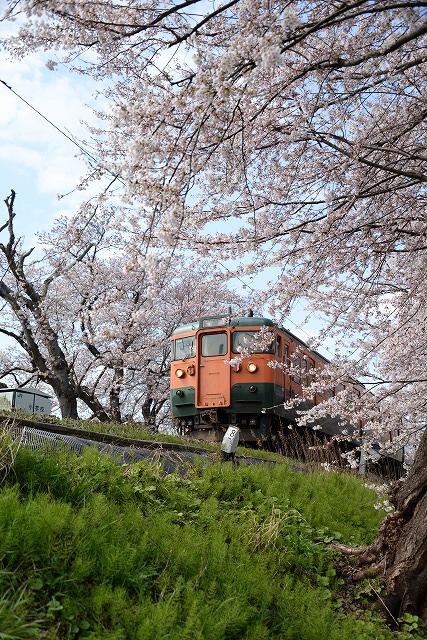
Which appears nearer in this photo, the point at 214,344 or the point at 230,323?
the point at 230,323

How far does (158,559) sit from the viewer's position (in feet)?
11.8

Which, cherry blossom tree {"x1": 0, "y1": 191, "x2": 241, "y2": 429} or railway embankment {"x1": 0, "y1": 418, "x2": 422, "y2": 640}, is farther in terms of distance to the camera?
cherry blossom tree {"x1": 0, "y1": 191, "x2": 241, "y2": 429}

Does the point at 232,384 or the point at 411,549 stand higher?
the point at 232,384

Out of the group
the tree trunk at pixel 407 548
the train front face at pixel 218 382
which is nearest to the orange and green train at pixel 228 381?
the train front face at pixel 218 382

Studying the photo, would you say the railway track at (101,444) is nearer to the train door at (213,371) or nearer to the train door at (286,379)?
the train door at (213,371)

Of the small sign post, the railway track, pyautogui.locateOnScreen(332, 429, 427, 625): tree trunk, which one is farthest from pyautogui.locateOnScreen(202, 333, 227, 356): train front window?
pyautogui.locateOnScreen(332, 429, 427, 625): tree trunk

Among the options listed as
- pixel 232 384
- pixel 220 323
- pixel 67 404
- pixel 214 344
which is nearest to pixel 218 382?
pixel 232 384

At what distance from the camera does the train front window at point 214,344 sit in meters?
13.4

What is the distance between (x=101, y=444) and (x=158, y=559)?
10.9 feet

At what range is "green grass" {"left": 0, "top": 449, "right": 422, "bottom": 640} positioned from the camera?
2932 mm

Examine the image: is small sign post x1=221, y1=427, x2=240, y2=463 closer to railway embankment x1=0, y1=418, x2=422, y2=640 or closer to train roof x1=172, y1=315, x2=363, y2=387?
railway embankment x1=0, y1=418, x2=422, y2=640

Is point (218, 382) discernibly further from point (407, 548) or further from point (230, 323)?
point (407, 548)

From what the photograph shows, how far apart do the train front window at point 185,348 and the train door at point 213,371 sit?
0.68ft

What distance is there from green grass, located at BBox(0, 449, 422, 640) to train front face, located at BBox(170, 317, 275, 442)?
6.91 meters
